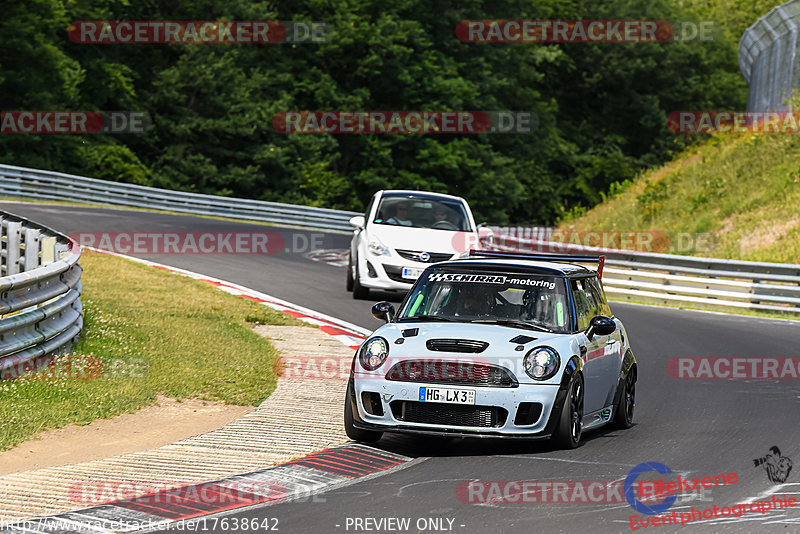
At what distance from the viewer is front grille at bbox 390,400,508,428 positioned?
876 centimetres

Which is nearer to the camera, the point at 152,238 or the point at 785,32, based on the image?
the point at 152,238

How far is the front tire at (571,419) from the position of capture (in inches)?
349

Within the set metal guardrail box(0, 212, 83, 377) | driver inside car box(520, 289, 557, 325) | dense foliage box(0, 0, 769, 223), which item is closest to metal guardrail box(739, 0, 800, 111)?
dense foliage box(0, 0, 769, 223)

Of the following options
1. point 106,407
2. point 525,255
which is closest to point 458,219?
point 525,255

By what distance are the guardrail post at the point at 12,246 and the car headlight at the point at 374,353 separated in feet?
29.9

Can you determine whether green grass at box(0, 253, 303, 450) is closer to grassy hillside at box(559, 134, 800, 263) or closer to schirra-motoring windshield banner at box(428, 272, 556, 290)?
schirra-motoring windshield banner at box(428, 272, 556, 290)

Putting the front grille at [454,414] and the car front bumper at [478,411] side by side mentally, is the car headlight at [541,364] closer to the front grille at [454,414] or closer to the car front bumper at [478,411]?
the car front bumper at [478,411]

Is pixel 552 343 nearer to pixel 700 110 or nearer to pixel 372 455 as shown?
pixel 372 455

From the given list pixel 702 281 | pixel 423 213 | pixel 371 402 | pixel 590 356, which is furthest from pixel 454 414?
pixel 702 281

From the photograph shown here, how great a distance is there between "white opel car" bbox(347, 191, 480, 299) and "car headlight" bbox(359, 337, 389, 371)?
27.4ft

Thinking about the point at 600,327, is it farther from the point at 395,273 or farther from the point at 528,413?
the point at 395,273

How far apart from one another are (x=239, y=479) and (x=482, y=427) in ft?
6.38

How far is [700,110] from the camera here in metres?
72.9

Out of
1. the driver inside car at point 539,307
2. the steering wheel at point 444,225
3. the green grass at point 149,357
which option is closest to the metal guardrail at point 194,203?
the steering wheel at point 444,225
